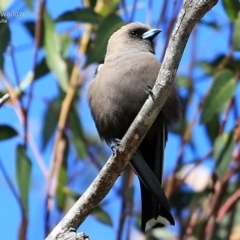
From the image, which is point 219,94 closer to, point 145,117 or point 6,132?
point 6,132

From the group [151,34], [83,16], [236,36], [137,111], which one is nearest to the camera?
[137,111]

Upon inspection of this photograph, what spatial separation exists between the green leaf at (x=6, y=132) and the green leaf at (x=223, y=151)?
48.4 inches

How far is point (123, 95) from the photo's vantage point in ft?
13.7

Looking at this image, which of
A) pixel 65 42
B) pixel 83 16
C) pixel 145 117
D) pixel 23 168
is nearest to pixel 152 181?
pixel 145 117

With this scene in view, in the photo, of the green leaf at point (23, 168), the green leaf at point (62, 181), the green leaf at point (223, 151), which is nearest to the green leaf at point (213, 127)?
the green leaf at point (223, 151)

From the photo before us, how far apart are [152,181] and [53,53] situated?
1407 millimetres

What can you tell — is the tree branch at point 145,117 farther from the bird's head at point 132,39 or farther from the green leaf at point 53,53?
the green leaf at point 53,53

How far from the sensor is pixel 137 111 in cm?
412

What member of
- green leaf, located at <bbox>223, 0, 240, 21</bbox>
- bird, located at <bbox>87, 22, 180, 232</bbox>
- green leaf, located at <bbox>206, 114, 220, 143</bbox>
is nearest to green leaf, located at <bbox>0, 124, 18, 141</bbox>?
bird, located at <bbox>87, 22, 180, 232</bbox>

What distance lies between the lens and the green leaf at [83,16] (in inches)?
198

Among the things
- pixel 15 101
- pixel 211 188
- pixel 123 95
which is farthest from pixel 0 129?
pixel 211 188

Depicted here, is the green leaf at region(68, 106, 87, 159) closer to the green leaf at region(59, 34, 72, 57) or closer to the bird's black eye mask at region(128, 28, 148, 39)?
the green leaf at region(59, 34, 72, 57)

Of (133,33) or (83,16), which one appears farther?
(83,16)

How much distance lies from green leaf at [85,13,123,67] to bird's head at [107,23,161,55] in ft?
0.12
